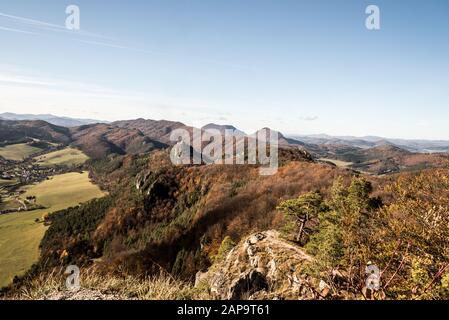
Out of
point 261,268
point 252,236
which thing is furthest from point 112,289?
point 252,236

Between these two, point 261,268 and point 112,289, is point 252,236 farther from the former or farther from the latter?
point 112,289

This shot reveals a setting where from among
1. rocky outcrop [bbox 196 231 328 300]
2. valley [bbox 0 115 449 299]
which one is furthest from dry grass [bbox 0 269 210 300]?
rocky outcrop [bbox 196 231 328 300]

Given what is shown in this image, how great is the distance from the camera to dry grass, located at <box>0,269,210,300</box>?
8.05m

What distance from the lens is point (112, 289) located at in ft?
28.3

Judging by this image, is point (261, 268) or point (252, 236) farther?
point (252, 236)

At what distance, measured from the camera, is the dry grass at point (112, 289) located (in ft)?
26.4

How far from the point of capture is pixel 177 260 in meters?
124

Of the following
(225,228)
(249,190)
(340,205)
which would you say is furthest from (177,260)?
(340,205)
